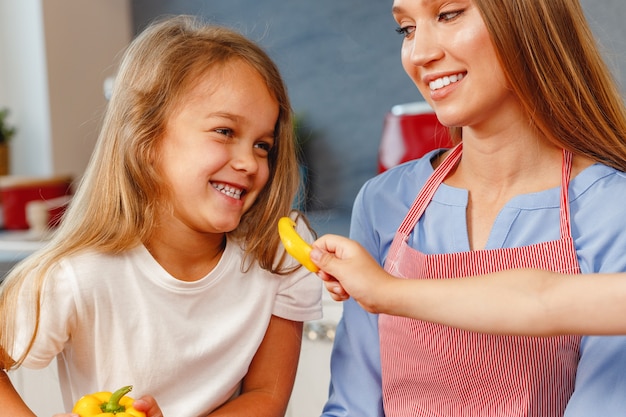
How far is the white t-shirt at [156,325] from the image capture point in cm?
120

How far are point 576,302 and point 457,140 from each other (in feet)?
1.68

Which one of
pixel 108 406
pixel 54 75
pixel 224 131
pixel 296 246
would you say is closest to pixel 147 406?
pixel 108 406

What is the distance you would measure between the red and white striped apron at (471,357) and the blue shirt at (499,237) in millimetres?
21

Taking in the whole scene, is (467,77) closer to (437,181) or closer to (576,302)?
(437,181)

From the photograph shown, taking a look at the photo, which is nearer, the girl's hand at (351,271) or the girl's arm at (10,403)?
the girl's hand at (351,271)

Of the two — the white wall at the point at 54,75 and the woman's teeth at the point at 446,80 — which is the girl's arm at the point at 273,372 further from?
the white wall at the point at 54,75

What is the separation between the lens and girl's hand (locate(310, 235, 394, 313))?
928 millimetres

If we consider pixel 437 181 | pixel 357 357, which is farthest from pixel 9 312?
pixel 437 181

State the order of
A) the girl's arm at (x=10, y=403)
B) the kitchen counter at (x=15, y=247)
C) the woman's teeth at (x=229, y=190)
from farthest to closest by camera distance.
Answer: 1. the kitchen counter at (x=15, y=247)
2. the woman's teeth at (x=229, y=190)
3. the girl's arm at (x=10, y=403)

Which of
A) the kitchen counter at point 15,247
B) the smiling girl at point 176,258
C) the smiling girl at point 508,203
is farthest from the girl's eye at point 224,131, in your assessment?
the kitchen counter at point 15,247

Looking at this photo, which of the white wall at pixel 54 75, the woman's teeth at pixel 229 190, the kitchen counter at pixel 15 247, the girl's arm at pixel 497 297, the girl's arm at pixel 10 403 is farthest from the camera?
the white wall at pixel 54 75

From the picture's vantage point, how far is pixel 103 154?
52.0 inches

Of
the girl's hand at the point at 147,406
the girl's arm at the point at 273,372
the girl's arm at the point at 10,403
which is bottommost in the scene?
the girl's arm at the point at 273,372

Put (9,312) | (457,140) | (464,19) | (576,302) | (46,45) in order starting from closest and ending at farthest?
(576,302) < (464,19) < (9,312) < (457,140) < (46,45)
